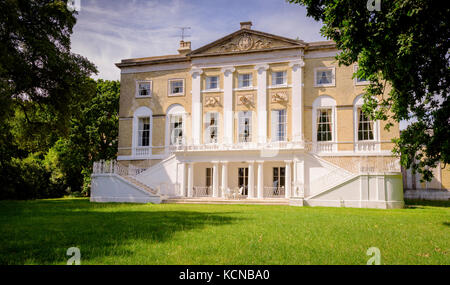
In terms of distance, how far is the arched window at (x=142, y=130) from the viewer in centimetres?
2889

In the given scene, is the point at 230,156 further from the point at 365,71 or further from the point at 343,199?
the point at 365,71

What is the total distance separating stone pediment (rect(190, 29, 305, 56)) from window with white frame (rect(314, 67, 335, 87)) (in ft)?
7.64

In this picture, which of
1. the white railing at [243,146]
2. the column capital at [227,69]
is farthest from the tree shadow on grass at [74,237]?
the column capital at [227,69]

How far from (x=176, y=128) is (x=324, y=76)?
37.7 feet

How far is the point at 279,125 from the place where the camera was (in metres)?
26.1

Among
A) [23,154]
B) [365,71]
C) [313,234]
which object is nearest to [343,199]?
[365,71]

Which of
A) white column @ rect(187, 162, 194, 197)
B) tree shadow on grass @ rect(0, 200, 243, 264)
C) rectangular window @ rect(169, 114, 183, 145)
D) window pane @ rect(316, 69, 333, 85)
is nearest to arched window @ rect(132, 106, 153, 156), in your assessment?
rectangular window @ rect(169, 114, 183, 145)

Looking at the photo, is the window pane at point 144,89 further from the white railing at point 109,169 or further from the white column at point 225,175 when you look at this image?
the white column at point 225,175

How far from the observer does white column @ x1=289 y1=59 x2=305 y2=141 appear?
83.1 ft

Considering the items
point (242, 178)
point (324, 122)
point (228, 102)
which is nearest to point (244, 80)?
point (228, 102)

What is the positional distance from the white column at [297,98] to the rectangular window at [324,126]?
1.32 m

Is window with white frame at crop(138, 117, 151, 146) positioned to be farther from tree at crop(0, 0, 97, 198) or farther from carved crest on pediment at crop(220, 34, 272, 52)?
carved crest on pediment at crop(220, 34, 272, 52)

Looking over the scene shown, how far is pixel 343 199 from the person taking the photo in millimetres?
20828
